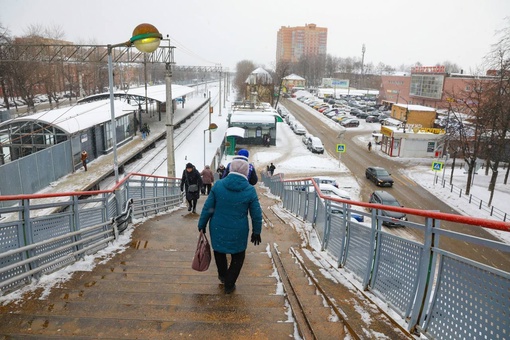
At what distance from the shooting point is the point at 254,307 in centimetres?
375

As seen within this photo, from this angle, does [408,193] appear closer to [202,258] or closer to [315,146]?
[315,146]

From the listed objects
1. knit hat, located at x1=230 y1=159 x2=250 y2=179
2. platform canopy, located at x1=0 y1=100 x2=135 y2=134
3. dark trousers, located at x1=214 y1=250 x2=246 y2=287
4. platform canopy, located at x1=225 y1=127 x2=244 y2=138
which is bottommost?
platform canopy, located at x1=225 y1=127 x2=244 y2=138

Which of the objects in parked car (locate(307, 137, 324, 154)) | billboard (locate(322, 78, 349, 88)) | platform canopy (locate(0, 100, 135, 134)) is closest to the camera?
platform canopy (locate(0, 100, 135, 134))

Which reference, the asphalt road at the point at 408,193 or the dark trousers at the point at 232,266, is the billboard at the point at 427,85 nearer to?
the asphalt road at the point at 408,193

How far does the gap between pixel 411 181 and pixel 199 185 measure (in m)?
21.5

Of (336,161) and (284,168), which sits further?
(336,161)

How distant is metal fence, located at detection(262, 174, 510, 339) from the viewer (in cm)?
248

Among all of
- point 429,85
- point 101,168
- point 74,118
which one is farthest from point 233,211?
point 429,85

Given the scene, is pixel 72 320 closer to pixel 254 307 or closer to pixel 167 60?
pixel 254 307

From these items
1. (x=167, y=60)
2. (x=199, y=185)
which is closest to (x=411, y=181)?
(x=167, y=60)

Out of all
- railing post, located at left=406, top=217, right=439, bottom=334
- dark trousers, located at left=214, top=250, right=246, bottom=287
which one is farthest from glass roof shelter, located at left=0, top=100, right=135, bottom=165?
railing post, located at left=406, top=217, right=439, bottom=334

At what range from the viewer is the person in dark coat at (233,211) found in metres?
3.92

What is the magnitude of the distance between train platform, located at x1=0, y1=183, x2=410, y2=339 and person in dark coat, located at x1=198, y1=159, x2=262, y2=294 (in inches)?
21.1

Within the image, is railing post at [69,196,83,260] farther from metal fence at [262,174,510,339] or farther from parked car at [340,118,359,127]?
parked car at [340,118,359,127]
